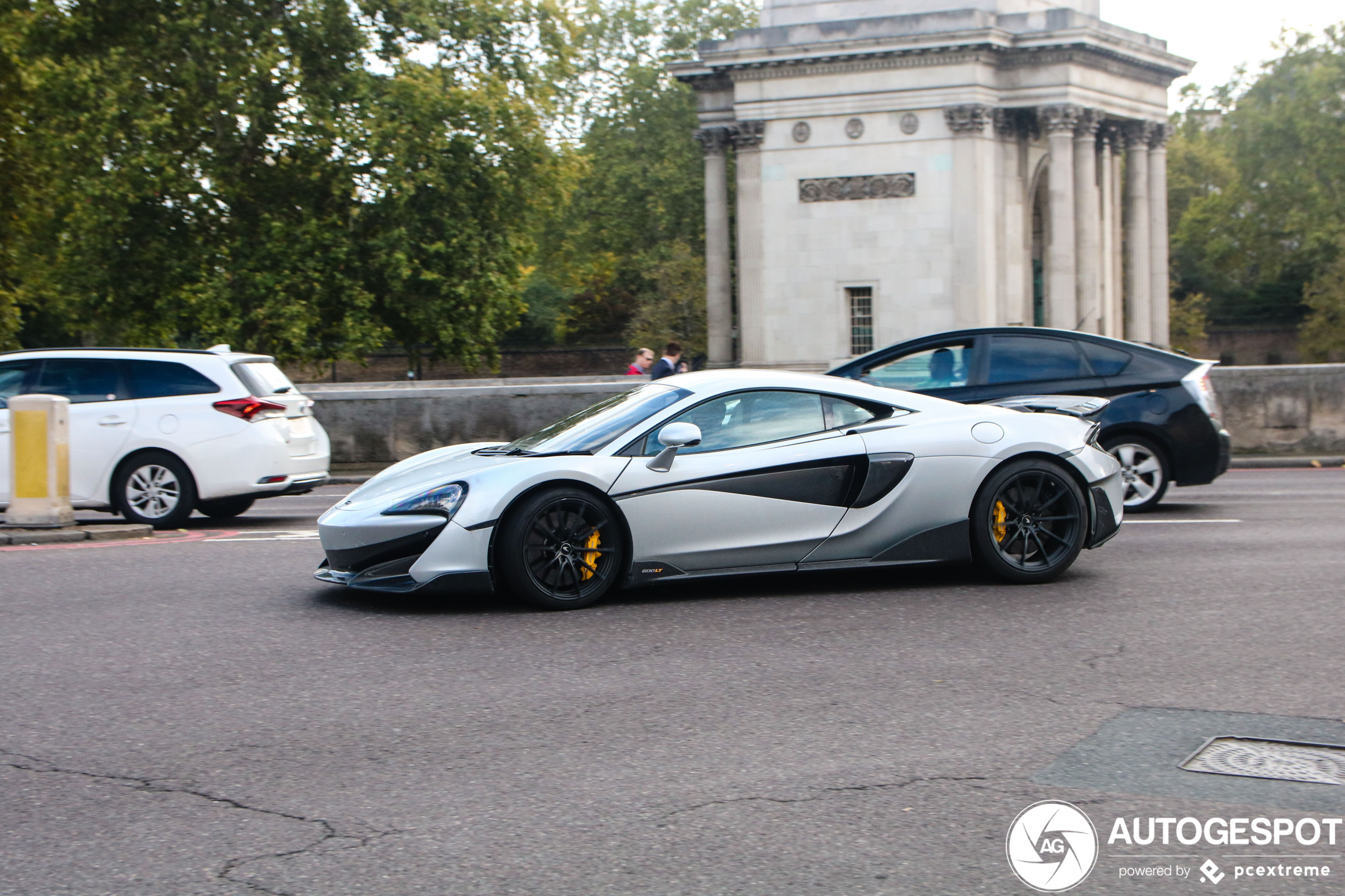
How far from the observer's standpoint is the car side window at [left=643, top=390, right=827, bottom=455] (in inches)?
330

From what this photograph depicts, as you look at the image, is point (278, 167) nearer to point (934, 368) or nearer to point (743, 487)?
point (934, 368)

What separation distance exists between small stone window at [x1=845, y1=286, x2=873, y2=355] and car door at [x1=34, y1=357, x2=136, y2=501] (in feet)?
92.3

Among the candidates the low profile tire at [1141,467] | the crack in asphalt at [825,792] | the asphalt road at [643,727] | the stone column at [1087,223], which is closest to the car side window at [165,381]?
the asphalt road at [643,727]

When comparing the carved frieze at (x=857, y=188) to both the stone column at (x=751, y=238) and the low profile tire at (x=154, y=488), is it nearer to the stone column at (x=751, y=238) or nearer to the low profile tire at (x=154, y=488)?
the stone column at (x=751, y=238)

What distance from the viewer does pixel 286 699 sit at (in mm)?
6051

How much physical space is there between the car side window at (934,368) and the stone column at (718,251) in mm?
29992

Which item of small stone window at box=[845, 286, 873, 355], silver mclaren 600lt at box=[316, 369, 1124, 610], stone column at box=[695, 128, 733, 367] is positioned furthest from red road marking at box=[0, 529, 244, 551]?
stone column at box=[695, 128, 733, 367]

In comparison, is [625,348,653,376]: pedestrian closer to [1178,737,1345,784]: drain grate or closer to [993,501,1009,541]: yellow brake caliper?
[993,501,1009,541]: yellow brake caliper

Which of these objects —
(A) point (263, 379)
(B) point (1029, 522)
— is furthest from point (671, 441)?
(A) point (263, 379)

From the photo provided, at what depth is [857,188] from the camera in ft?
129

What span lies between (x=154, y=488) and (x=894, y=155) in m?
29.2

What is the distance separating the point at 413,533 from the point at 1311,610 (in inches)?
181

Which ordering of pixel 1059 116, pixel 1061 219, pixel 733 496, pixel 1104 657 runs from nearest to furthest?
pixel 1104 657 → pixel 733 496 → pixel 1059 116 → pixel 1061 219

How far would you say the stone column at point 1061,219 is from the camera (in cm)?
4106
